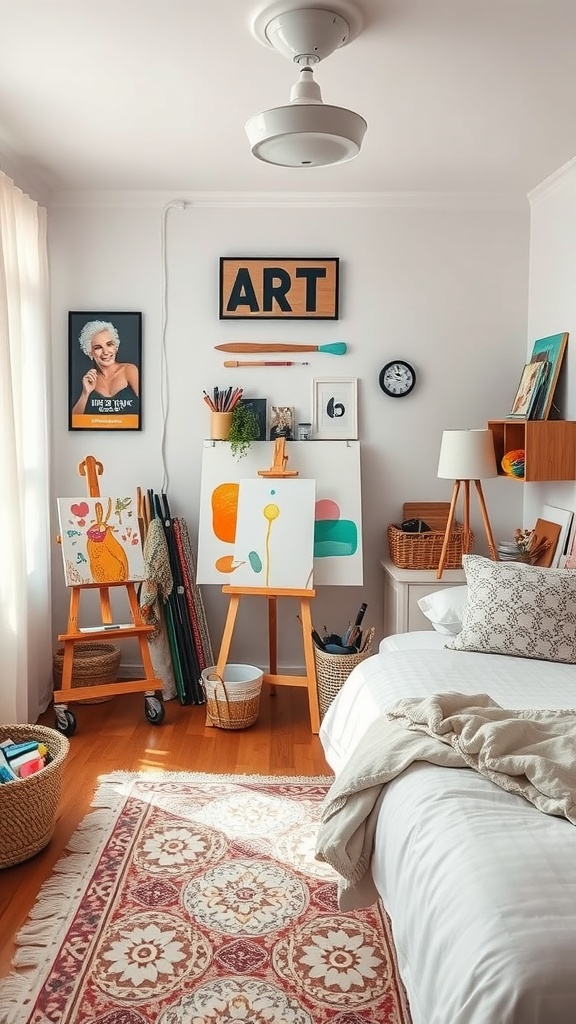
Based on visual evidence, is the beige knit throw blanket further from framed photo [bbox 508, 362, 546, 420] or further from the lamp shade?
framed photo [bbox 508, 362, 546, 420]

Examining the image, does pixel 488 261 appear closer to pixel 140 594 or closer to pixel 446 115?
pixel 446 115

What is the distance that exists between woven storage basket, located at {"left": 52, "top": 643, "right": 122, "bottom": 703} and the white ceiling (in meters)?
2.44

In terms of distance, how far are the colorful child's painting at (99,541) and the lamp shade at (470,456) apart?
1.56 metres

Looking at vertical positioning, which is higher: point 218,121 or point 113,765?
point 218,121

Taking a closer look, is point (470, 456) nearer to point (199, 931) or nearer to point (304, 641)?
point (304, 641)

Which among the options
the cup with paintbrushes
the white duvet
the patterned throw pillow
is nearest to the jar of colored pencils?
the cup with paintbrushes

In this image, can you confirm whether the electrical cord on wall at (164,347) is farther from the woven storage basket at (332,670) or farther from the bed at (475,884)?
the bed at (475,884)

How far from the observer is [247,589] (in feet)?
13.8

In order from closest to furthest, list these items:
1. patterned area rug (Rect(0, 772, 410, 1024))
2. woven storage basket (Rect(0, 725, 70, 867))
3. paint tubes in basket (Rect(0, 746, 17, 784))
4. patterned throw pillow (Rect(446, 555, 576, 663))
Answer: patterned area rug (Rect(0, 772, 410, 1024))
woven storage basket (Rect(0, 725, 70, 867))
paint tubes in basket (Rect(0, 746, 17, 784))
patterned throw pillow (Rect(446, 555, 576, 663))

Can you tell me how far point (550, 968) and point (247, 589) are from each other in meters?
2.85

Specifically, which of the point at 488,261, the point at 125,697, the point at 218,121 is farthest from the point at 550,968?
the point at 488,261

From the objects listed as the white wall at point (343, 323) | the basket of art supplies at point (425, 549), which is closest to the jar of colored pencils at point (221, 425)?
the white wall at point (343, 323)

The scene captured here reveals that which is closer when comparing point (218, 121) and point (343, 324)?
point (218, 121)

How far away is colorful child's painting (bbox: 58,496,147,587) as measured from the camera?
13.6 feet
